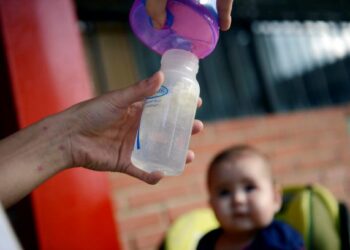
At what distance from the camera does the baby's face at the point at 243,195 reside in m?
1.64

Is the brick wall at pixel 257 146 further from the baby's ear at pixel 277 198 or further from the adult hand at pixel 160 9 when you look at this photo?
the adult hand at pixel 160 9

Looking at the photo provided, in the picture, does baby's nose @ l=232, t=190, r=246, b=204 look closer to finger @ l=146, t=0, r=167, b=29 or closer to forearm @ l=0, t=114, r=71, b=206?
forearm @ l=0, t=114, r=71, b=206

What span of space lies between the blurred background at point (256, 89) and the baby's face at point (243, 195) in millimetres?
726

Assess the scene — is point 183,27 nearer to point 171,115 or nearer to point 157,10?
point 157,10

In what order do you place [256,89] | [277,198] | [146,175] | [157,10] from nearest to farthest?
[157,10]
[146,175]
[277,198]
[256,89]

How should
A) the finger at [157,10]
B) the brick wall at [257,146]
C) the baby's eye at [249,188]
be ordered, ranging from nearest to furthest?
the finger at [157,10]
the baby's eye at [249,188]
the brick wall at [257,146]

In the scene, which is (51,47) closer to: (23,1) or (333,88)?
(23,1)

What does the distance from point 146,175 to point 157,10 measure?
0.44 meters

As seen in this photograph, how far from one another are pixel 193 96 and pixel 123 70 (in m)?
2.24

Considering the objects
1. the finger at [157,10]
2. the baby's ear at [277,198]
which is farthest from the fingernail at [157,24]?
the baby's ear at [277,198]

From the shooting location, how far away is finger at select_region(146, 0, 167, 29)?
839 mm

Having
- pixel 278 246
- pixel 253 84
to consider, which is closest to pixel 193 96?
pixel 278 246

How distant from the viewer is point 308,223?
171cm

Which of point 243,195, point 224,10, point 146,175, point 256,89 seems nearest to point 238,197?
point 243,195
